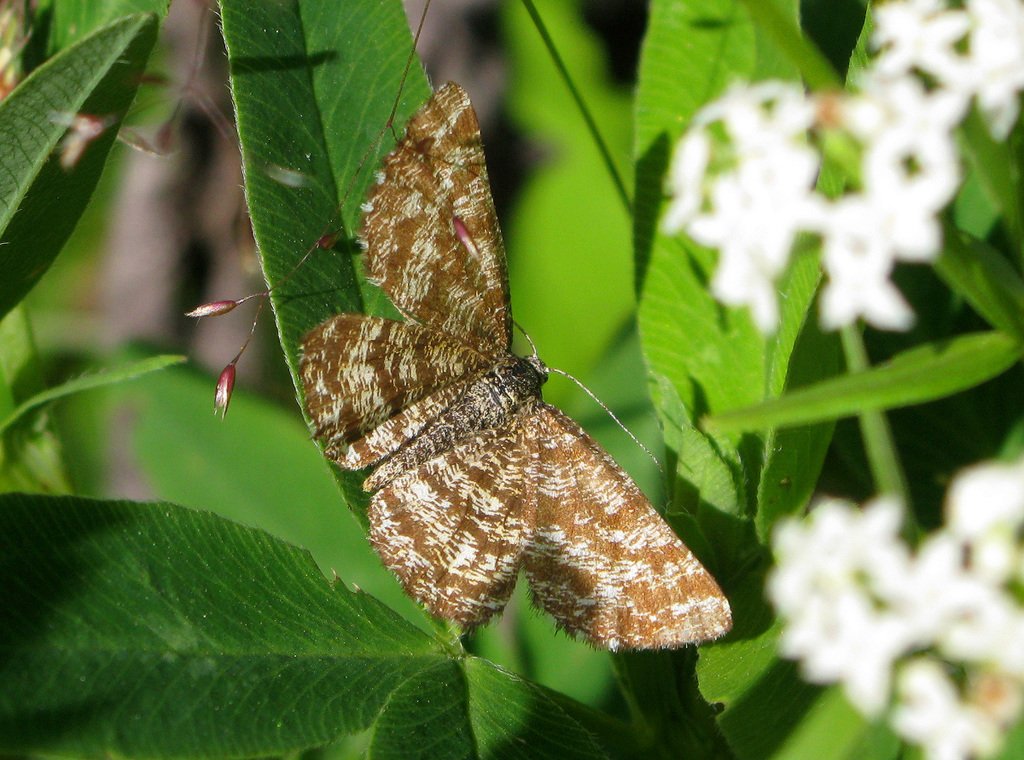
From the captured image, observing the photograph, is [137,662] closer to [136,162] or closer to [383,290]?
[383,290]

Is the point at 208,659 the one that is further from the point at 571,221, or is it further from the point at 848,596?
the point at 571,221

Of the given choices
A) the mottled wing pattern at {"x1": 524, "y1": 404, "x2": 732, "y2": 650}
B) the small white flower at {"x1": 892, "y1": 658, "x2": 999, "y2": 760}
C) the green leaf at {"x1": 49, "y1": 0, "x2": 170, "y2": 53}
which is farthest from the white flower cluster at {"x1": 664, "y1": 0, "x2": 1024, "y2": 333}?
the green leaf at {"x1": 49, "y1": 0, "x2": 170, "y2": 53}

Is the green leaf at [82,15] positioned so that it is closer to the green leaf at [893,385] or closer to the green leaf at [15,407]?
the green leaf at [15,407]

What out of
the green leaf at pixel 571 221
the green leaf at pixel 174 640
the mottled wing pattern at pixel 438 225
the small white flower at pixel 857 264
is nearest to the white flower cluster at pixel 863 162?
the small white flower at pixel 857 264

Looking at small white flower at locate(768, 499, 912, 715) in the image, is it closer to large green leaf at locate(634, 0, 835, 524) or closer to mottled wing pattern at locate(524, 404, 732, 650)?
mottled wing pattern at locate(524, 404, 732, 650)

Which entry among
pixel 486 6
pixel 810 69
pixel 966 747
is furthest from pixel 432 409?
pixel 486 6
